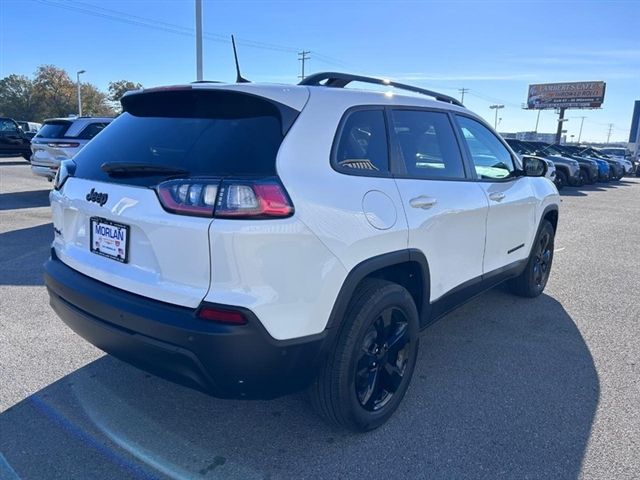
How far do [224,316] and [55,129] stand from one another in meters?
10.7

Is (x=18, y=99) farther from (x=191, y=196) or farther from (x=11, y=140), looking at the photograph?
(x=191, y=196)

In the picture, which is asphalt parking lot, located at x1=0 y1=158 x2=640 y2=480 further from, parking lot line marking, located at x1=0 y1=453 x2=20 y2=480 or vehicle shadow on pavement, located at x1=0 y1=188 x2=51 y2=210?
vehicle shadow on pavement, located at x1=0 y1=188 x2=51 y2=210

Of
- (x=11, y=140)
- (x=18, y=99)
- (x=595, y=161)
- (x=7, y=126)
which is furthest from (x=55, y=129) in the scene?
(x=18, y=99)

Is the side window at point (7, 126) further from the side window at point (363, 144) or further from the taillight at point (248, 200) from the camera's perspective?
the taillight at point (248, 200)

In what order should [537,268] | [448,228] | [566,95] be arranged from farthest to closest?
1. [566,95]
2. [537,268]
3. [448,228]

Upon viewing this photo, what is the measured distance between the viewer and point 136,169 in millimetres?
2291

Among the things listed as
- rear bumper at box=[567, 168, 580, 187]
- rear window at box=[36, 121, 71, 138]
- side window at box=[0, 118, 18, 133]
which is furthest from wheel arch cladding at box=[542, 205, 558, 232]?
side window at box=[0, 118, 18, 133]

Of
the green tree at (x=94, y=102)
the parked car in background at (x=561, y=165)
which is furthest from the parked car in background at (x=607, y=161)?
the green tree at (x=94, y=102)

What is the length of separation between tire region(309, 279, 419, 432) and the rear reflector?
0.58 metres

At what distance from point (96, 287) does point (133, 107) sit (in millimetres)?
1086

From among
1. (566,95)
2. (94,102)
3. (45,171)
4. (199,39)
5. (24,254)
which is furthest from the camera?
(94,102)

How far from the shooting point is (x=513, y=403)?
3.00 m

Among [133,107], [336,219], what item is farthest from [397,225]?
[133,107]

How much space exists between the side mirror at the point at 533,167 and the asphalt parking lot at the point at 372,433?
4.54 ft
